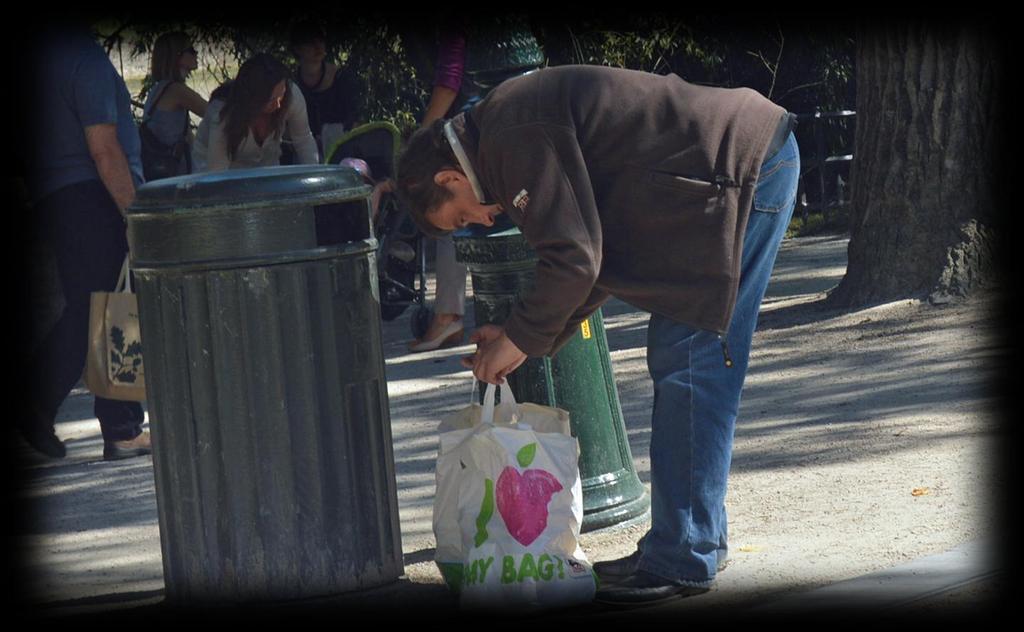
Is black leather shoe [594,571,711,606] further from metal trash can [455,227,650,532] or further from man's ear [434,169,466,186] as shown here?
man's ear [434,169,466,186]

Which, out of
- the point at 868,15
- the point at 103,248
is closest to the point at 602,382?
the point at 103,248

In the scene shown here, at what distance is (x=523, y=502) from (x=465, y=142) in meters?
0.99

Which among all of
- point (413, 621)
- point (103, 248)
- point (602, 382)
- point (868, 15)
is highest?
point (868, 15)

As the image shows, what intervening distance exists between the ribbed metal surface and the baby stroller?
457 cm

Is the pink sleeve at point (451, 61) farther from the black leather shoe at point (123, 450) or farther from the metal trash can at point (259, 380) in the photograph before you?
the metal trash can at point (259, 380)

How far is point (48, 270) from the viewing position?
8883mm

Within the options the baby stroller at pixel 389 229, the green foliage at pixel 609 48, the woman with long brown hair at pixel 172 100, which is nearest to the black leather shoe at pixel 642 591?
the baby stroller at pixel 389 229

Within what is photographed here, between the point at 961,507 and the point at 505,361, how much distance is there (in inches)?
68.1

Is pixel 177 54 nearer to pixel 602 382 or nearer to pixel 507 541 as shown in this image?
pixel 602 382

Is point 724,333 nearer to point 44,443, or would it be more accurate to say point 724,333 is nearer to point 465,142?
point 465,142

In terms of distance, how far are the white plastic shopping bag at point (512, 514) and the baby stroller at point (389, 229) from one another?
15.4ft

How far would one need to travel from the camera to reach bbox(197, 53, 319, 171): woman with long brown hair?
299 inches

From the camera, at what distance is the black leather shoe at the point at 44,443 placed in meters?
6.93

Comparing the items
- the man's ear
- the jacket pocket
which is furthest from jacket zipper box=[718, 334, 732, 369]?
the man's ear
